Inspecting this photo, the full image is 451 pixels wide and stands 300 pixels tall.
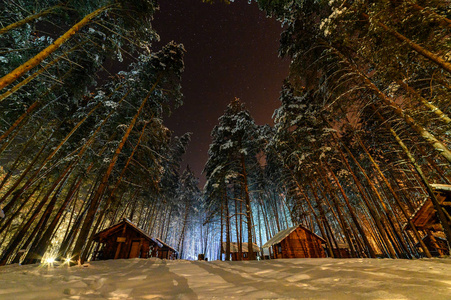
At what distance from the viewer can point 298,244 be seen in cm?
1666

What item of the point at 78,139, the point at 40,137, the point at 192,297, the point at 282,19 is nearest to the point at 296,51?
the point at 282,19

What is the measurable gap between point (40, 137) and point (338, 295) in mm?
18482

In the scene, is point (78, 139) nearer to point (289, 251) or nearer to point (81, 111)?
point (81, 111)

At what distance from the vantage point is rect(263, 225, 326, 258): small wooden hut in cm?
1620

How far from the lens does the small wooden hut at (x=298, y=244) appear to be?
53.1 feet

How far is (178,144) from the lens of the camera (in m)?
23.9

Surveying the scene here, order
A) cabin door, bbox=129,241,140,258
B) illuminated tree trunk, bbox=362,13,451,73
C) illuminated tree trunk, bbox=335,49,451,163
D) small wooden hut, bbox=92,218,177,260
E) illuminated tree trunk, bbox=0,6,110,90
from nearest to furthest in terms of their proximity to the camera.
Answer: illuminated tree trunk, bbox=0,6,110,90
illuminated tree trunk, bbox=362,13,451,73
illuminated tree trunk, bbox=335,49,451,163
small wooden hut, bbox=92,218,177,260
cabin door, bbox=129,241,140,258

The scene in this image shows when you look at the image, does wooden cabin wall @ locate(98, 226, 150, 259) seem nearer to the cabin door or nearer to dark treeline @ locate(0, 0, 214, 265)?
the cabin door

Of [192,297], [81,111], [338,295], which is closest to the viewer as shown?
[338,295]

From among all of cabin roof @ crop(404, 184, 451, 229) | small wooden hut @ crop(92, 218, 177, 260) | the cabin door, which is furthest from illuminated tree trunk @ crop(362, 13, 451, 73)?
the cabin door

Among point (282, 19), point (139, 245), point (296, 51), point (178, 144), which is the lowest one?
point (139, 245)

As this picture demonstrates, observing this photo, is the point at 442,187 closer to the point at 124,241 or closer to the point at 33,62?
the point at 33,62

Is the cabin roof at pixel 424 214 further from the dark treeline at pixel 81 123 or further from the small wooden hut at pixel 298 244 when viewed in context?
the dark treeline at pixel 81 123

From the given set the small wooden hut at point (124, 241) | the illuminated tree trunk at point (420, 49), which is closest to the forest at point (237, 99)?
the illuminated tree trunk at point (420, 49)
